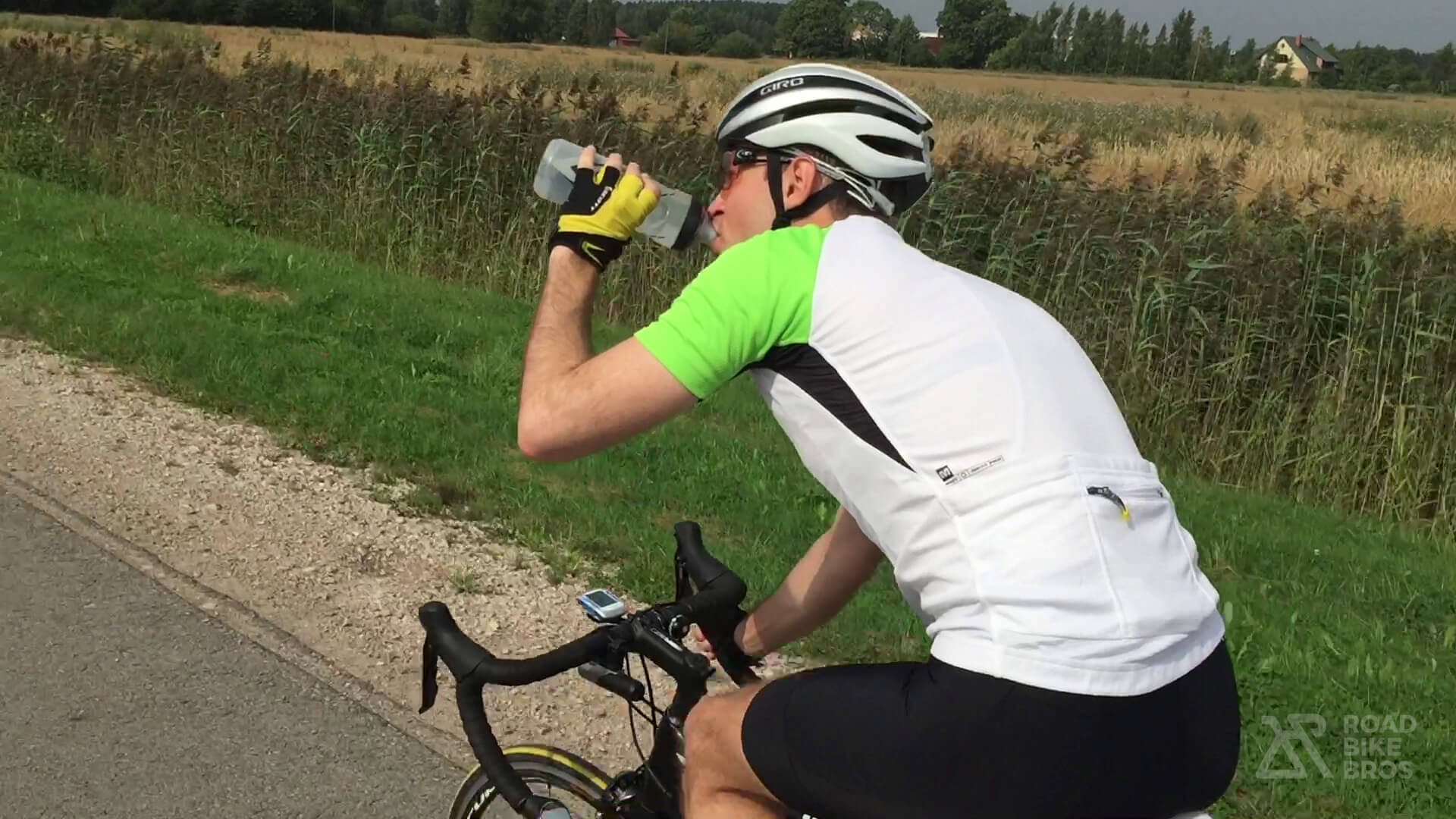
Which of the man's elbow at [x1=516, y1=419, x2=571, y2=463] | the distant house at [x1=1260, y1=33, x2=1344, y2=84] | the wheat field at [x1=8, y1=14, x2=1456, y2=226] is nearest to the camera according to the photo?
the man's elbow at [x1=516, y1=419, x2=571, y2=463]

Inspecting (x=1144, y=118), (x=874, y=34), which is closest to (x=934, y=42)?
(x=874, y=34)

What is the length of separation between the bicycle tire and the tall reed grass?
6614 millimetres

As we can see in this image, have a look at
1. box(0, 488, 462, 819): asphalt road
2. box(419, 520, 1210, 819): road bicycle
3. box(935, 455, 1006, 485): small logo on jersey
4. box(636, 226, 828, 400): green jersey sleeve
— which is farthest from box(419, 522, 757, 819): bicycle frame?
box(0, 488, 462, 819): asphalt road

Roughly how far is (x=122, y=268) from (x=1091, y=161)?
7.20 meters

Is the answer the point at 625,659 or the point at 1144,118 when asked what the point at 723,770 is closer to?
the point at 625,659

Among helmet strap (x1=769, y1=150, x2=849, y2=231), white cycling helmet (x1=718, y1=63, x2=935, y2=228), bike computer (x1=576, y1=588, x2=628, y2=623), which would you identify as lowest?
bike computer (x1=576, y1=588, x2=628, y2=623)

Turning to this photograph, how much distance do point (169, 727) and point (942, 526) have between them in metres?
2.98

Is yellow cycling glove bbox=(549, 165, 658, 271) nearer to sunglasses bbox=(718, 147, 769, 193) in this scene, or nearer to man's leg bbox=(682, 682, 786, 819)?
sunglasses bbox=(718, 147, 769, 193)

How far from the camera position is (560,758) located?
2688 millimetres

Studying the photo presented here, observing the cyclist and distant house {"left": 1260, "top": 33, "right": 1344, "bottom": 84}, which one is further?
distant house {"left": 1260, "top": 33, "right": 1344, "bottom": 84}

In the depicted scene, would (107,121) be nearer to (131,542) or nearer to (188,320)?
(188,320)

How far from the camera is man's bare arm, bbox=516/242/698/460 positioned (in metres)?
2.03

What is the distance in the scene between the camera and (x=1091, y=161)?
10375mm

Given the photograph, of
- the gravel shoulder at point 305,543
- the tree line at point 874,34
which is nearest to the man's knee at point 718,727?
the gravel shoulder at point 305,543
